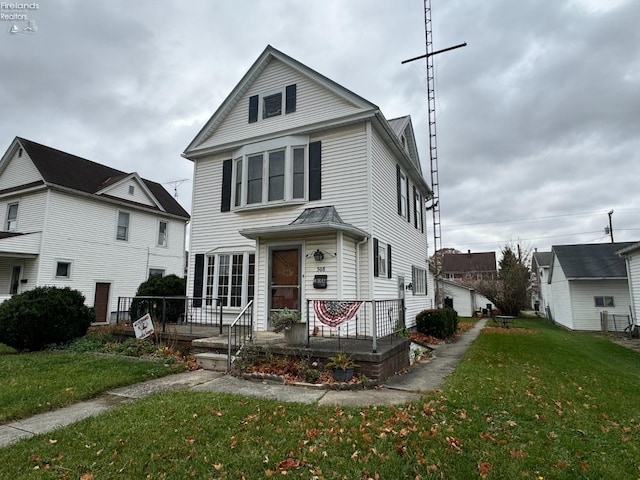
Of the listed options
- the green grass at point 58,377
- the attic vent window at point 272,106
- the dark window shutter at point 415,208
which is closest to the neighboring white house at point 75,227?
the green grass at point 58,377

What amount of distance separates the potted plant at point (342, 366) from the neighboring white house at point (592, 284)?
21300 mm

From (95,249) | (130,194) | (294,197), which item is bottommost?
(95,249)

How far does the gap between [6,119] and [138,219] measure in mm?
7829

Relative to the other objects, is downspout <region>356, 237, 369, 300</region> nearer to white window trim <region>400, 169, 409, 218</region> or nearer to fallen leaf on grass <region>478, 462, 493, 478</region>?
white window trim <region>400, 169, 409, 218</region>

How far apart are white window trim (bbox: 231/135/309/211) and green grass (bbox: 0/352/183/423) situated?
18.0ft

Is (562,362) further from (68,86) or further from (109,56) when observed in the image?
(68,86)

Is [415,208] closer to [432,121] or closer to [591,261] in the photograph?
[432,121]

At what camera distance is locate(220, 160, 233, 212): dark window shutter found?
37.9 ft

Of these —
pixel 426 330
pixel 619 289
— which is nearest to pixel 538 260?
pixel 619 289

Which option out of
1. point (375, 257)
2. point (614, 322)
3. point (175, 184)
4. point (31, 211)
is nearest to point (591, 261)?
point (614, 322)

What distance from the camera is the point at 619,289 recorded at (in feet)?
68.0

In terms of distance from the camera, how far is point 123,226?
66.2 ft

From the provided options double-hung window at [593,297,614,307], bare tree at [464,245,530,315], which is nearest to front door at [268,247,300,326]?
double-hung window at [593,297,614,307]

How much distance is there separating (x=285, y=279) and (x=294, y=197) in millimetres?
2627
